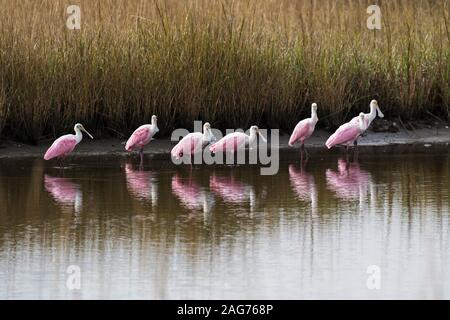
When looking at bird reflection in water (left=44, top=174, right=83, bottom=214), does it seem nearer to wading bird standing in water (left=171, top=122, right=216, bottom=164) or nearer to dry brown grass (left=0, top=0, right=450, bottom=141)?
wading bird standing in water (left=171, top=122, right=216, bottom=164)

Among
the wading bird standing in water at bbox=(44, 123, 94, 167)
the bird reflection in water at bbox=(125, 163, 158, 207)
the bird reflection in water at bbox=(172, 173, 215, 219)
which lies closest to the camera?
the bird reflection in water at bbox=(172, 173, 215, 219)

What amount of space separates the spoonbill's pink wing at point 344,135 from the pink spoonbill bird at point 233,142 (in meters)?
0.96

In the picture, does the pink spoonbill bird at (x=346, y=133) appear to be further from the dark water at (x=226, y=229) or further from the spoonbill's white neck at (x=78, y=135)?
the spoonbill's white neck at (x=78, y=135)

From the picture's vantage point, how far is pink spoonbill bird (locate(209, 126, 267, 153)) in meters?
14.2

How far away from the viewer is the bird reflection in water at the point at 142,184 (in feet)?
39.5

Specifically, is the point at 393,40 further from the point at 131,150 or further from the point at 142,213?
the point at 142,213

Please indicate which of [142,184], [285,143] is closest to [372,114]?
[285,143]

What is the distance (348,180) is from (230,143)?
1.70 m

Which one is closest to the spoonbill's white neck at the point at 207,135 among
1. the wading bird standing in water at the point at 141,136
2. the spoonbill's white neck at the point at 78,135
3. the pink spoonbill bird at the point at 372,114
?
the wading bird standing in water at the point at 141,136

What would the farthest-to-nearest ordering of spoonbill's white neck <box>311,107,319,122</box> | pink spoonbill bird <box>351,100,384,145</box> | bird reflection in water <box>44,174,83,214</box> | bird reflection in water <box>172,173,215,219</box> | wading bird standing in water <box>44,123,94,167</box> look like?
1. pink spoonbill bird <box>351,100,384,145</box>
2. spoonbill's white neck <box>311,107,319,122</box>
3. wading bird standing in water <box>44,123,94,167</box>
4. bird reflection in water <box>44,174,83,214</box>
5. bird reflection in water <box>172,173,215,219</box>

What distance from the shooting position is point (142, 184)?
41.8ft

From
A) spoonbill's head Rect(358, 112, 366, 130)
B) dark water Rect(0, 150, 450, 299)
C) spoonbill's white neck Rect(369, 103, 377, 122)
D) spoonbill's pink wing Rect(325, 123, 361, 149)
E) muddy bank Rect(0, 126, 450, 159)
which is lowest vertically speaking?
dark water Rect(0, 150, 450, 299)

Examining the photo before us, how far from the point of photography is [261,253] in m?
9.59

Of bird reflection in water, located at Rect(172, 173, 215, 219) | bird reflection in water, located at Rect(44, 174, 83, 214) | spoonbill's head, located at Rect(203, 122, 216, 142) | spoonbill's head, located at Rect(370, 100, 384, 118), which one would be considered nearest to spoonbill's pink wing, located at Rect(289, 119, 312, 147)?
spoonbill's head, located at Rect(203, 122, 216, 142)
